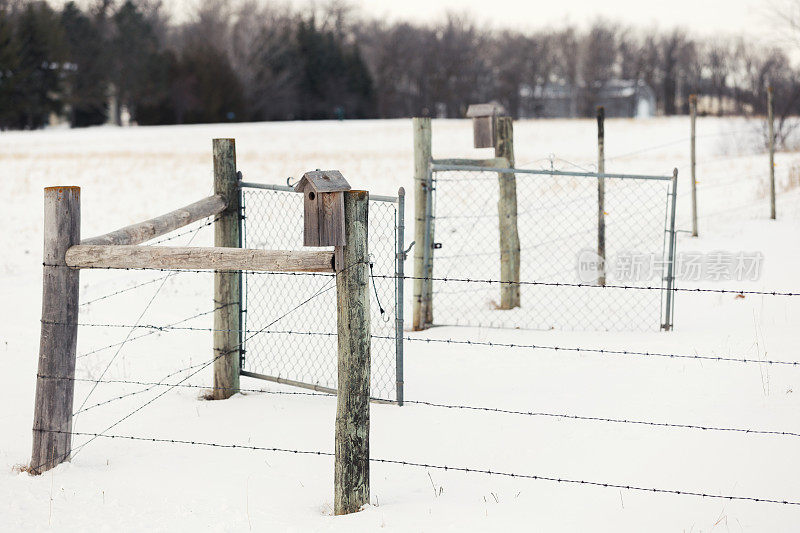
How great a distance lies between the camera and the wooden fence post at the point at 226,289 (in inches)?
259

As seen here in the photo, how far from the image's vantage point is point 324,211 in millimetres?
4375

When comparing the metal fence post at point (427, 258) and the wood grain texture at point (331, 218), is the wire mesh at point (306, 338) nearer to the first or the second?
the metal fence post at point (427, 258)

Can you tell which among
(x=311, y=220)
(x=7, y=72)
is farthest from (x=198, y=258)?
(x=7, y=72)

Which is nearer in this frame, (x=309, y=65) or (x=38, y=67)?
(x=38, y=67)

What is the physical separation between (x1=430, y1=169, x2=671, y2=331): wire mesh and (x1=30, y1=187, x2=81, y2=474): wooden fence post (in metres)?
4.12

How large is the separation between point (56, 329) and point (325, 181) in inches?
75.8

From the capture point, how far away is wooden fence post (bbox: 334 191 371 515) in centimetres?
441

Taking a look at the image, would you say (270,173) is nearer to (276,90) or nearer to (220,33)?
(276,90)

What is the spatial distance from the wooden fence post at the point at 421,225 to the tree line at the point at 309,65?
169ft

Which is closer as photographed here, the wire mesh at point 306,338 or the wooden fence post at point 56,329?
the wooden fence post at point 56,329

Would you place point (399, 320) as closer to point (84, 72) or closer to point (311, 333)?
point (311, 333)

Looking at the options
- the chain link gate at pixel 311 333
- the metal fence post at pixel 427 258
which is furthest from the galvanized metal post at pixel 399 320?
the metal fence post at pixel 427 258

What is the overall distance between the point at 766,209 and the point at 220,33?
73.5 m

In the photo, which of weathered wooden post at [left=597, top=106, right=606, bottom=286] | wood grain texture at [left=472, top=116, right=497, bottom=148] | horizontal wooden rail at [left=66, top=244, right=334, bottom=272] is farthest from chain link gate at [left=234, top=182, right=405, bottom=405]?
weathered wooden post at [left=597, top=106, right=606, bottom=286]
